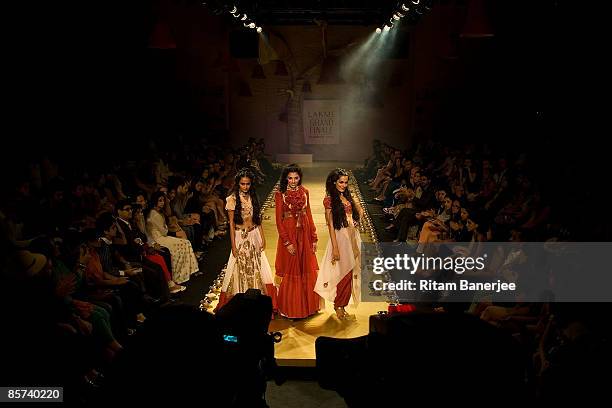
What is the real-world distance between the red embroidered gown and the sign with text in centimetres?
1355

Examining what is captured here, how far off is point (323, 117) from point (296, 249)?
45.0 ft

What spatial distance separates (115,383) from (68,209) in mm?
5368

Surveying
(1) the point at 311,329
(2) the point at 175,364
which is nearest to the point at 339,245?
(1) the point at 311,329

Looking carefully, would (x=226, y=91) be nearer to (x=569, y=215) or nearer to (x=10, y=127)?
(x=10, y=127)

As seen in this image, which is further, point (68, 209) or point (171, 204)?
point (171, 204)

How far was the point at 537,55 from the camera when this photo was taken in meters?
13.9

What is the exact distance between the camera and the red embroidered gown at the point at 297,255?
19.6 feet

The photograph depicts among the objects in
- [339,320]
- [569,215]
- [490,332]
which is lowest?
[339,320]

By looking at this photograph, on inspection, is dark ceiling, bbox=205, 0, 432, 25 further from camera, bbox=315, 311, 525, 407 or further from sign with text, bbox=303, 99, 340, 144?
camera, bbox=315, 311, 525, 407

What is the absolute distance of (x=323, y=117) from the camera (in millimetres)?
19422

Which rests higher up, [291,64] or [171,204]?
[291,64]

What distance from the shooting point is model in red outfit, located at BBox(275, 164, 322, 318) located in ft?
19.6

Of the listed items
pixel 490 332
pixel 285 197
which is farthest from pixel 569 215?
pixel 490 332

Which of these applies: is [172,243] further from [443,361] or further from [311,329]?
[443,361]
